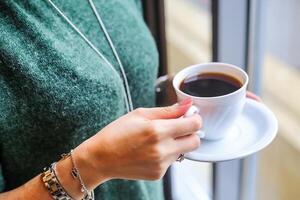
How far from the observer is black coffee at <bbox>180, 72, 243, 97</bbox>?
583 mm

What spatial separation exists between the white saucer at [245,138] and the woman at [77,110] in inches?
2.9

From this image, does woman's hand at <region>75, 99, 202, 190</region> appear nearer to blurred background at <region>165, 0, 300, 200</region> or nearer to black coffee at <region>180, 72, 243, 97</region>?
black coffee at <region>180, 72, 243, 97</region>

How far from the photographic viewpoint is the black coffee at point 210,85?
1.91 ft

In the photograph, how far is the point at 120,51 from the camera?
0.70 meters

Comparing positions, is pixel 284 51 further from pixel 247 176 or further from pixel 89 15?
pixel 89 15

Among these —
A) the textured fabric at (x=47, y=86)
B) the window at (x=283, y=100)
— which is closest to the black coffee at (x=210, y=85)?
the textured fabric at (x=47, y=86)

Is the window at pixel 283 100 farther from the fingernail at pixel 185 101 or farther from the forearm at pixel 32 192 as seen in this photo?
the forearm at pixel 32 192

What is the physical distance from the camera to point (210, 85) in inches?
23.6

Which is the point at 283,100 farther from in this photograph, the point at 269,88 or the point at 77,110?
the point at 77,110

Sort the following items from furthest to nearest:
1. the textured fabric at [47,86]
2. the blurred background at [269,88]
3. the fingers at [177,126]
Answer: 1. the blurred background at [269,88]
2. the textured fabric at [47,86]
3. the fingers at [177,126]

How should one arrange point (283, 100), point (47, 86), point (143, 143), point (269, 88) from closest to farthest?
point (143, 143), point (47, 86), point (269, 88), point (283, 100)

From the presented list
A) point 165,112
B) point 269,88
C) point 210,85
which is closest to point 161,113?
point 165,112

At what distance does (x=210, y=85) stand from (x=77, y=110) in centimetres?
18

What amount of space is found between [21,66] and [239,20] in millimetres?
417
